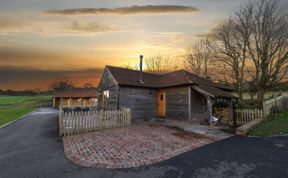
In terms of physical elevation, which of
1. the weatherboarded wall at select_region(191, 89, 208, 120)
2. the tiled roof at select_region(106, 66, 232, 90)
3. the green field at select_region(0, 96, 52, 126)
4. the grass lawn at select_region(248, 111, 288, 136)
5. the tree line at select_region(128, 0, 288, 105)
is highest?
the tree line at select_region(128, 0, 288, 105)

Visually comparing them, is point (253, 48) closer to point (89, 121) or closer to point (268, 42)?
point (268, 42)

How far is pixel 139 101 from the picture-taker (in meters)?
14.9

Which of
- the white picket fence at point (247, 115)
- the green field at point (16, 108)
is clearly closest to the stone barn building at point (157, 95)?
the white picket fence at point (247, 115)

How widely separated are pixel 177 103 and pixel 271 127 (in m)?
6.73

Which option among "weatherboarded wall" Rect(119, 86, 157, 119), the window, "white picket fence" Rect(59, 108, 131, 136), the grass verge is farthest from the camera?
the window

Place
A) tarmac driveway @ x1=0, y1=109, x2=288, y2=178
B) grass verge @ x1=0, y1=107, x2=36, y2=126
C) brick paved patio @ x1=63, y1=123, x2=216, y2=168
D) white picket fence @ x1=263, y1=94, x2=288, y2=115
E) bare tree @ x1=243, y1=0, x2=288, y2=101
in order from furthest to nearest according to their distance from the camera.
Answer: bare tree @ x1=243, y1=0, x2=288, y2=101 → grass verge @ x1=0, y1=107, x2=36, y2=126 → white picket fence @ x1=263, y1=94, x2=288, y2=115 → brick paved patio @ x1=63, y1=123, x2=216, y2=168 → tarmac driveway @ x1=0, y1=109, x2=288, y2=178

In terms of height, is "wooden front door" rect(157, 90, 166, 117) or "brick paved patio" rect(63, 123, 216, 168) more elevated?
"wooden front door" rect(157, 90, 166, 117)

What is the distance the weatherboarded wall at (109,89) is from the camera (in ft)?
48.3

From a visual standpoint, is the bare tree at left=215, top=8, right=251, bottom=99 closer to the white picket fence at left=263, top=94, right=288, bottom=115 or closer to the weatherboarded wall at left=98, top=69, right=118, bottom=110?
the white picket fence at left=263, top=94, right=288, bottom=115

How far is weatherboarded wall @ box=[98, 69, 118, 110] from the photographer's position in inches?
579

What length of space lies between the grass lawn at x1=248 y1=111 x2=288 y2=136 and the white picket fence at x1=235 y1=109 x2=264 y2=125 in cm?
72

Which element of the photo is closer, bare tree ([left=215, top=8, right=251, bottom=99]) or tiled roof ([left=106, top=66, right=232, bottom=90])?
tiled roof ([left=106, top=66, right=232, bottom=90])

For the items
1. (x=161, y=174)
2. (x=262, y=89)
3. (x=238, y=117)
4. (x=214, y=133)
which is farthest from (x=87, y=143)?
(x=262, y=89)

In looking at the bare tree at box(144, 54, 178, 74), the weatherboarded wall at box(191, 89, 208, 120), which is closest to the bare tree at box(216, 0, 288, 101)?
the weatherboarded wall at box(191, 89, 208, 120)
